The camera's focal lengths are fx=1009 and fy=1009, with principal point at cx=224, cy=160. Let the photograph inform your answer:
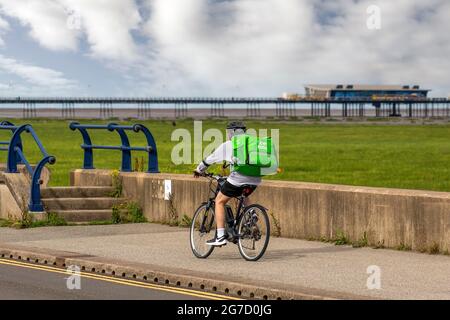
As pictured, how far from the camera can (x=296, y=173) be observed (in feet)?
106

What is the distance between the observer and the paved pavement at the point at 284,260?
11.3 m

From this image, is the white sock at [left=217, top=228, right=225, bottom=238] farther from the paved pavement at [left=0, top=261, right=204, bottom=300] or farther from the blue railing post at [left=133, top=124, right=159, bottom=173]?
the blue railing post at [left=133, top=124, right=159, bottom=173]

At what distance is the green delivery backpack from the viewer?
1332 cm

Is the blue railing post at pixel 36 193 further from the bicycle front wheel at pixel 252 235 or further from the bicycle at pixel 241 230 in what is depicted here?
the bicycle front wheel at pixel 252 235

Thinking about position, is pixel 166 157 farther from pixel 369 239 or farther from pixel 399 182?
pixel 369 239

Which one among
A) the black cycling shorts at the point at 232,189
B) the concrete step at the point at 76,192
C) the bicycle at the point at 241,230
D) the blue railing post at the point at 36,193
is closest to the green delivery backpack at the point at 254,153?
the black cycling shorts at the point at 232,189

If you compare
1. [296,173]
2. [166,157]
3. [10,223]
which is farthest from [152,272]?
[166,157]

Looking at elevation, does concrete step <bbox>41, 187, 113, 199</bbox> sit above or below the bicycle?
above

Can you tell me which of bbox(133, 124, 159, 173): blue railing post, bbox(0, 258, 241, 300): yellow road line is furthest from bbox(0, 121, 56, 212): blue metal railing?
bbox(0, 258, 241, 300): yellow road line

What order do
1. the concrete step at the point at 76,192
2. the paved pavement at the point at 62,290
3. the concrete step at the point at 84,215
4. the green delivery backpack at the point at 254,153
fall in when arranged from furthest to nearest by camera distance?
1. the concrete step at the point at 76,192
2. the concrete step at the point at 84,215
3. the green delivery backpack at the point at 254,153
4. the paved pavement at the point at 62,290

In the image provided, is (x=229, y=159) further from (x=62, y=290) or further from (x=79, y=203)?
(x=79, y=203)

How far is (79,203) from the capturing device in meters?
19.4

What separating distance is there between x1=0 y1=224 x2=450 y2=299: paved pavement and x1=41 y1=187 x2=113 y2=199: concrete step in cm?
137

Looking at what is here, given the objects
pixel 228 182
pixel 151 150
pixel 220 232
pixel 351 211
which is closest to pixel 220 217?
pixel 220 232
